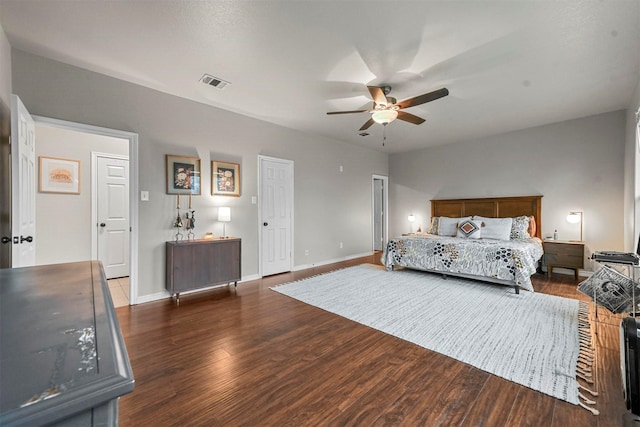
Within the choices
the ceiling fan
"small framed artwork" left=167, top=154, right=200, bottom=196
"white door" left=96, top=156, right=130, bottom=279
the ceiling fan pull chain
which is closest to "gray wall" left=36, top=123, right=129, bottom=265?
"white door" left=96, top=156, right=130, bottom=279

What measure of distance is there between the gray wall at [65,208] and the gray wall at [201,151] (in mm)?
1302

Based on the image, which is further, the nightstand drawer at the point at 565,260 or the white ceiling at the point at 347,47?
the nightstand drawer at the point at 565,260

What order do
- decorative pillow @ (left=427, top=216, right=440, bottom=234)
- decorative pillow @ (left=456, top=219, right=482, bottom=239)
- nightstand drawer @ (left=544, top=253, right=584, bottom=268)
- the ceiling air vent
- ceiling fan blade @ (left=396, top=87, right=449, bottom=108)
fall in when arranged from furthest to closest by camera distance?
1. decorative pillow @ (left=427, top=216, right=440, bottom=234)
2. decorative pillow @ (left=456, top=219, right=482, bottom=239)
3. nightstand drawer @ (left=544, top=253, right=584, bottom=268)
4. the ceiling air vent
5. ceiling fan blade @ (left=396, top=87, right=449, bottom=108)

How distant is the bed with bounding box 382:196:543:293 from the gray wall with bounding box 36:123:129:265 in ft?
16.4

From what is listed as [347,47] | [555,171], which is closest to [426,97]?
[347,47]

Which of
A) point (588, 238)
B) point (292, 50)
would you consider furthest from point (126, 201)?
point (588, 238)

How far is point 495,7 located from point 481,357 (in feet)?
8.77

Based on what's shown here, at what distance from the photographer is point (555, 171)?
4.88 m

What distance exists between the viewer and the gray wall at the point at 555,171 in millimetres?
4352

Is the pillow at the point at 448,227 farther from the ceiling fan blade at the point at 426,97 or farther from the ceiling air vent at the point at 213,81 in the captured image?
the ceiling air vent at the point at 213,81

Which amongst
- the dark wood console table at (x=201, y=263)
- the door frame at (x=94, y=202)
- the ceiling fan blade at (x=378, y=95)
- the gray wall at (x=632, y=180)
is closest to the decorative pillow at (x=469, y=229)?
the gray wall at (x=632, y=180)

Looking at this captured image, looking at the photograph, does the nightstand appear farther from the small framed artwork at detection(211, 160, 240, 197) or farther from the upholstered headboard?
the small framed artwork at detection(211, 160, 240, 197)

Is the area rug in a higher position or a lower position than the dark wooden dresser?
lower

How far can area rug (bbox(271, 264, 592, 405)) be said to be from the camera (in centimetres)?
202
